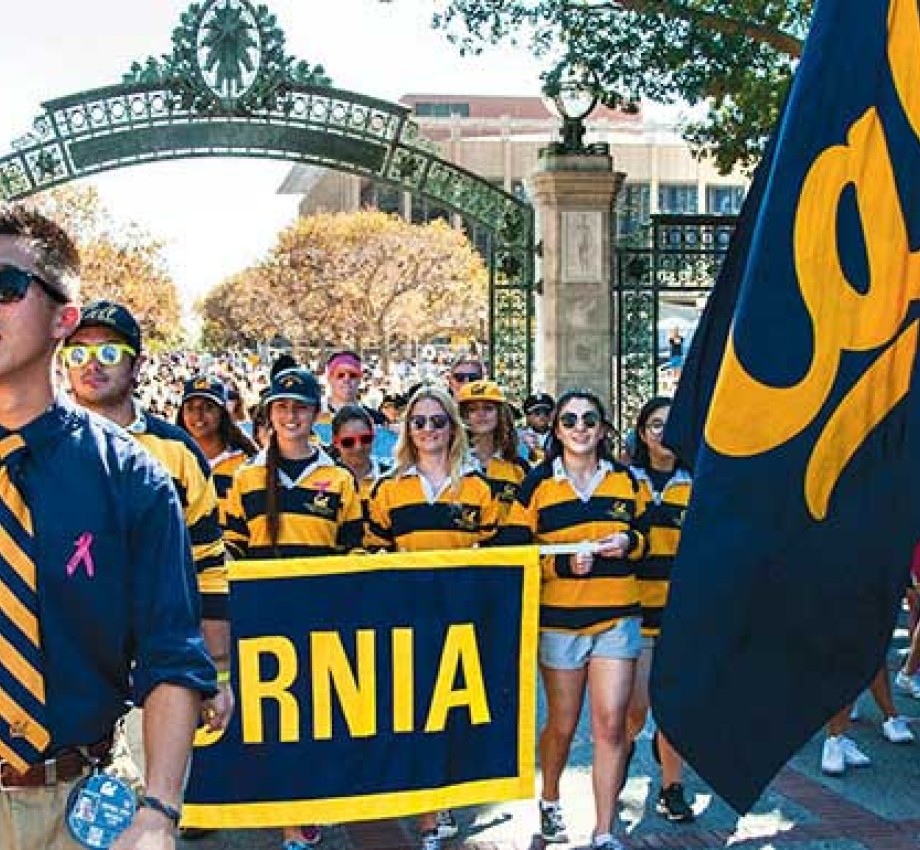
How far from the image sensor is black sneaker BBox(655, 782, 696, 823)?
627cm

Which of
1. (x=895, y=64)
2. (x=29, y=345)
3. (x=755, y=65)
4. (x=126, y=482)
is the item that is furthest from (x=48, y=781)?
(x=755, y=65)

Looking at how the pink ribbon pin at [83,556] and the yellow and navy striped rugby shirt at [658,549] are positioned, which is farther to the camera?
the yellow and navy striped rugby shirt at [658,549]

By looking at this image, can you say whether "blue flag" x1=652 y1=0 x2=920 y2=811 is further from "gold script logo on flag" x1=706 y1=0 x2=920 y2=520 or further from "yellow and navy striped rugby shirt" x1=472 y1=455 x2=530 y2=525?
"yellow and navy striped rugby shirt" x1=472 y1=455 x2=530 y2=525

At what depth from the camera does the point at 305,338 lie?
71500 millimetres

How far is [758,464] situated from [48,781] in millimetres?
1470

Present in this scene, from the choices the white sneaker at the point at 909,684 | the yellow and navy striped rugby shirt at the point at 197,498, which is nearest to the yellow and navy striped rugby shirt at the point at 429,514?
the yellow and navy striped rugby shirt at the point at 197,498

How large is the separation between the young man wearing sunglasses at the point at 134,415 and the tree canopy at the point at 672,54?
984cm

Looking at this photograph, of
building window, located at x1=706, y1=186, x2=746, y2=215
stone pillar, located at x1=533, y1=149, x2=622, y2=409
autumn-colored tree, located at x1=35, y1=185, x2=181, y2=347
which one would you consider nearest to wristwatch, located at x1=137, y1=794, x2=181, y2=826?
stone pillar, located at x1=533, y1=149, x2=622, y2=409

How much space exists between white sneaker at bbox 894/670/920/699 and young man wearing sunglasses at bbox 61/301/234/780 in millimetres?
4877

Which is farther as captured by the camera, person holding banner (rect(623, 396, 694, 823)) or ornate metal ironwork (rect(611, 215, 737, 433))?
ornate metal ironwork (rect(611, 215, 737, 433))

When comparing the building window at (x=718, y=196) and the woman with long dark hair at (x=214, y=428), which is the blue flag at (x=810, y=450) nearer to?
the woman with long dark hair at (x=214, y=428)

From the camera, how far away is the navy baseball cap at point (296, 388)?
6.33 metres

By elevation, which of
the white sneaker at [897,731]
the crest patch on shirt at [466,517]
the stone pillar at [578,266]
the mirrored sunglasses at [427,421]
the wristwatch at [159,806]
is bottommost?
the white sneaker at [897,731]

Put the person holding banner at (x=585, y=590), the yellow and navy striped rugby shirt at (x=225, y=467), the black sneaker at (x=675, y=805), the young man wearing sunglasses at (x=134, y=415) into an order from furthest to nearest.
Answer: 1. the yellow and navy striped rugby shirt at (x=225, y=467)
2. the black sneaker at (x=675, y=805)
3. the person holding banner at (x=585, y=590)
4. the young man wearing sunglasses at (x=134, y=415)
